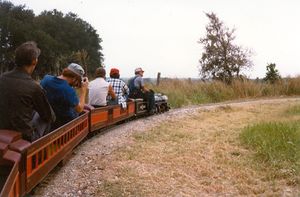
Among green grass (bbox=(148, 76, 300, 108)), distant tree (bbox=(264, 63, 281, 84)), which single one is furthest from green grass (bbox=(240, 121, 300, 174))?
distant tree (bbox=(264, 63, 281, 84))

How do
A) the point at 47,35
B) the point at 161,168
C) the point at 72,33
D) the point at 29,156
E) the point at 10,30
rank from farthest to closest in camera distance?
the point at 72,33 → the point at 47,35 → the point at 10,30 → the point at 161,168 → the point at 29,156

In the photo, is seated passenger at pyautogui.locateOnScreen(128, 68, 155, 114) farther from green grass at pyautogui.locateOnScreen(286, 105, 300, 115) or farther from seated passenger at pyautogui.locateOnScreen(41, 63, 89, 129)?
seated passenger at pyautogui.locateOnScreen(41, 63, 89, 129)

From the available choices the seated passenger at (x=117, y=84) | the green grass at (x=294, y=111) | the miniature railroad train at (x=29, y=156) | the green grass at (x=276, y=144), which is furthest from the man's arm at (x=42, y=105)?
the green grass at (x=294, y=111)

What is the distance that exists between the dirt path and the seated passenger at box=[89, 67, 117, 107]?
667mm

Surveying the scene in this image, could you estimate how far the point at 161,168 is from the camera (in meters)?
6.76

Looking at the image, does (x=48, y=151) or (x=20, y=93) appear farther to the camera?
(x=48, y=151)

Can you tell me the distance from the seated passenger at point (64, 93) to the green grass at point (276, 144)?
9.29ft

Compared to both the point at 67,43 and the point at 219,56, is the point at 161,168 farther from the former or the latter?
the point at 67,43

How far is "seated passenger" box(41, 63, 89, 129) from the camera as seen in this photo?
682cm

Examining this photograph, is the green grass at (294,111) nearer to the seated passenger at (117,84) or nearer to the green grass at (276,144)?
the green grass at (276,144)

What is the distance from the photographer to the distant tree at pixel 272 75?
25125mm

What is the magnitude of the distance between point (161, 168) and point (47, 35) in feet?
131

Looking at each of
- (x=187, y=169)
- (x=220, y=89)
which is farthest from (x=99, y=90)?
(x=220, y=89)

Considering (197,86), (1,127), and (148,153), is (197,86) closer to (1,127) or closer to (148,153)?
(148,153)
